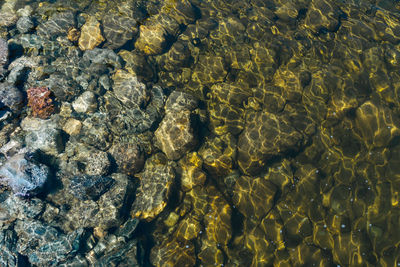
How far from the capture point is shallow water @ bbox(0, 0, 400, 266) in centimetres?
664

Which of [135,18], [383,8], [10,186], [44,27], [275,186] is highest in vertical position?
[383,8]

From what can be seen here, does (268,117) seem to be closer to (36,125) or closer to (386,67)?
(386,67)

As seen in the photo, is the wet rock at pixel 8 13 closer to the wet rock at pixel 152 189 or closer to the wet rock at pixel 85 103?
the wet rock at pixel 85 103

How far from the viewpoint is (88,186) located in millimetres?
6906

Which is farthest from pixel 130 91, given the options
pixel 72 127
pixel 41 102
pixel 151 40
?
pixel 41 102

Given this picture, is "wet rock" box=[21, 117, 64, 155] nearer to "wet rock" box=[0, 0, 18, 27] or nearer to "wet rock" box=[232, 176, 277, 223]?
"wet rock" box=[0, 0, 18, 27]

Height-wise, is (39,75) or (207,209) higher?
(39,75)

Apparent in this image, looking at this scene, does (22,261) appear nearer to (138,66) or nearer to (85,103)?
(85,103)

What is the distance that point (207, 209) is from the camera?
7.13m

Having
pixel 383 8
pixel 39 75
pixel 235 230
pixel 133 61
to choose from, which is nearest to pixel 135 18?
pixel 133 61

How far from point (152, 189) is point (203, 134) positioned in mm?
2264

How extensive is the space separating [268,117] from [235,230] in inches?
133

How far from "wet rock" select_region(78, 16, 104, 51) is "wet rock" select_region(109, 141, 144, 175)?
4.03 metres

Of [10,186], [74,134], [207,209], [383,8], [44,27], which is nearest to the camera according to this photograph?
[10,186]
